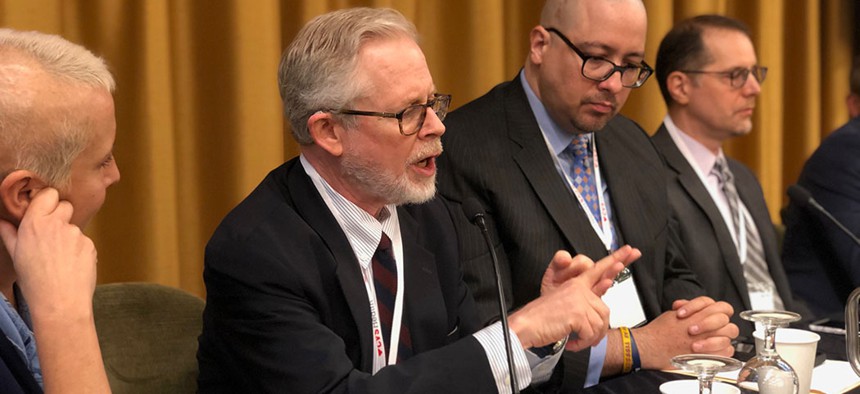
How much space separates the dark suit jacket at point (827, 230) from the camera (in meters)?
3.54

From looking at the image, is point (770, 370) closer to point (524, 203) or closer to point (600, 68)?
point (524, 203)

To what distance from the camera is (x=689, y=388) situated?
1.86 metres

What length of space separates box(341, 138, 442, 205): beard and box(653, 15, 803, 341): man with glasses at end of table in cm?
140

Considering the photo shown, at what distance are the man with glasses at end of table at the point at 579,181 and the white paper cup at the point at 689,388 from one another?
0.39 m

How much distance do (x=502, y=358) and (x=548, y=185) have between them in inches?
33.9

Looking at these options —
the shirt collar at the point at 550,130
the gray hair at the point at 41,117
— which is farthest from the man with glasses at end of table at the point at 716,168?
the gray hair at the point at 41,117

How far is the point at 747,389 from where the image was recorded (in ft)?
6.22

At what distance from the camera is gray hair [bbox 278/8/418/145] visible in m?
2.06

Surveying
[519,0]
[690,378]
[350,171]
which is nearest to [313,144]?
[350,171]

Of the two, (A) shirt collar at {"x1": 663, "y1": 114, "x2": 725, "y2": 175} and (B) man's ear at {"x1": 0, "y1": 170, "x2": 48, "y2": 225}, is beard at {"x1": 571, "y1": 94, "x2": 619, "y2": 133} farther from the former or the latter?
(B) man's ear at {"x1": 0, "y1": 170, "x2": 48, "y2": 225}

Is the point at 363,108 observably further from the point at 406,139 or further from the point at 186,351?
the point at 186,351

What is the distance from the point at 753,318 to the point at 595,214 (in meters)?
0.97

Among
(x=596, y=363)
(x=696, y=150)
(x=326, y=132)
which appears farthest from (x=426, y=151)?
(x=696, y=150)


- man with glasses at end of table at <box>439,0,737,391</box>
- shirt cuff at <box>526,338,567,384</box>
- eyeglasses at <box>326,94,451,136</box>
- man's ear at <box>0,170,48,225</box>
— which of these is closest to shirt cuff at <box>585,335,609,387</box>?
man with glasses at end of table at <box>439,0,737,391</box>
